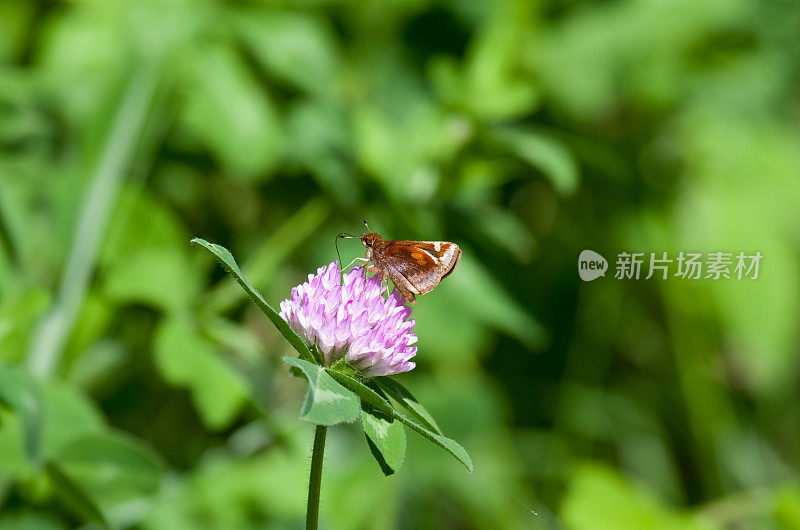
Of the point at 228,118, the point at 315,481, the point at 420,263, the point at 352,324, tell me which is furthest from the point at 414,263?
the point at 228,118

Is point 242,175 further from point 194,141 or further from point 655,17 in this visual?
point 655,17

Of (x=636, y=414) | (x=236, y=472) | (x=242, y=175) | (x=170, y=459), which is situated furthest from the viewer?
(x=636, y=414)

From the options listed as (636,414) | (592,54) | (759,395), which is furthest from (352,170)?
(759,395)

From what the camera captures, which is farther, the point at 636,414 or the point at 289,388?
the point at 636,414

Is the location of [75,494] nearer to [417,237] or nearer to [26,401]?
[26,401]

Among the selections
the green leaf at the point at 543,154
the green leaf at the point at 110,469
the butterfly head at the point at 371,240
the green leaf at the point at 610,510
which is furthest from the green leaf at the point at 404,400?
the green leaf at the point at 610,510

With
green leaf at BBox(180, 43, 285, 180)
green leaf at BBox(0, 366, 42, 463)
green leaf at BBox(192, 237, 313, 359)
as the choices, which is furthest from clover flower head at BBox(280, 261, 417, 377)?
green leaf at BBox(180, 43, 285, 180)

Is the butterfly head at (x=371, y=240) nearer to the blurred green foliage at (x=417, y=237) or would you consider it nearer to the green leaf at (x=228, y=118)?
the blurred green foliage at (x=417, y=237)
